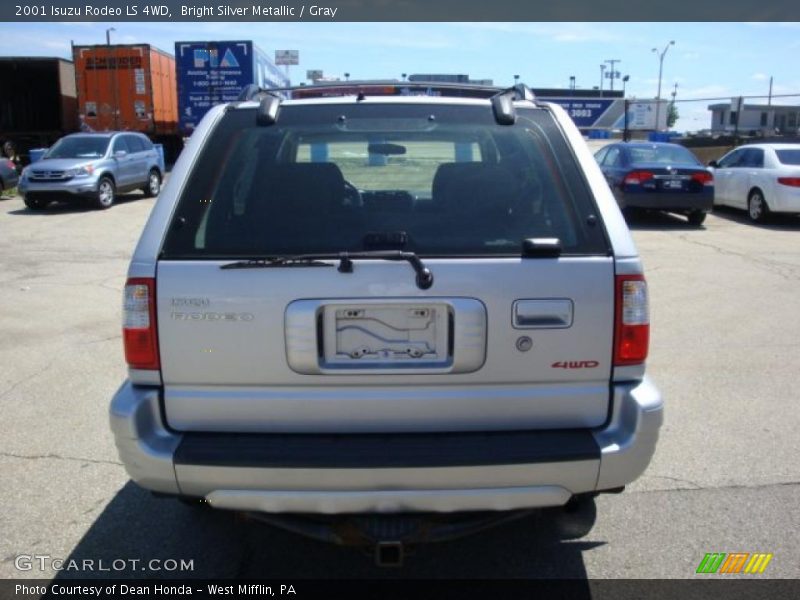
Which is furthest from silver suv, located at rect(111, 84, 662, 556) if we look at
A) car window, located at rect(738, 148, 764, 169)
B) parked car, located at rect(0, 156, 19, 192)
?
parked car, located at rect(0, 156, 19, 192)

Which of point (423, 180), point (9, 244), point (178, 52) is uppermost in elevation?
point (178, 52)

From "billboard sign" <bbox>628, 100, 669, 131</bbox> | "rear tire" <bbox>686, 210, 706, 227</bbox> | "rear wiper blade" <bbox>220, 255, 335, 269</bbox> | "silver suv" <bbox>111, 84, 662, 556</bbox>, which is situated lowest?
"rear tire" <bbox>686, 210, 706, 227</bbox>

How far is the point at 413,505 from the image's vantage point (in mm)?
2715

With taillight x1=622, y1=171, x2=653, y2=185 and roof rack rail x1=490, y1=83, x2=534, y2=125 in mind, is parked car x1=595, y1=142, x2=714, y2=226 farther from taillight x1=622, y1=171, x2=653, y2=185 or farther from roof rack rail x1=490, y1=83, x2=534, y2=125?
roof rack rail x1=490, y1=83, x2=534, y2=125

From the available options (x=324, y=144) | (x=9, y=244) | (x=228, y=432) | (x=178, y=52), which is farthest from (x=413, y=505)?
(x=178, y=52)

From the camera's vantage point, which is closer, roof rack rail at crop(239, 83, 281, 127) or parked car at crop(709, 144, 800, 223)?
roof rack rail at crop(239, 83, 281, 127)

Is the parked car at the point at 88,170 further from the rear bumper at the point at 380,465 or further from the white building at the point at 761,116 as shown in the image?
the white building at the point at 761,116

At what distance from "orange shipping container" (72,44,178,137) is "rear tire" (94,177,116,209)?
26.2 feet

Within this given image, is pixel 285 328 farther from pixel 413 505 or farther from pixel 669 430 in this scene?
pixel 669 430

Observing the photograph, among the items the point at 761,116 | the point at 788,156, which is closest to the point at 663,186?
the point at 788,156

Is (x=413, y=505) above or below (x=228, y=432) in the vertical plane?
below

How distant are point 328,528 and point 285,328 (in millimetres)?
771

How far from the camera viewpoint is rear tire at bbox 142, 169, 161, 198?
19.9m
